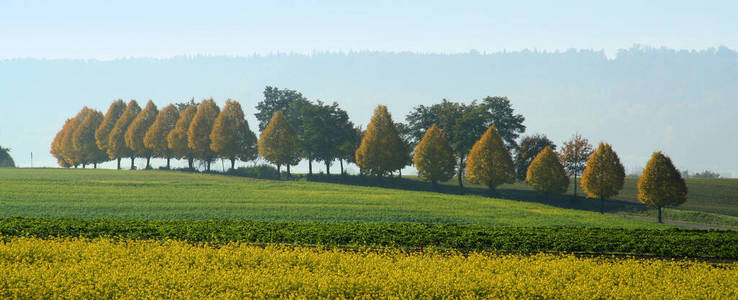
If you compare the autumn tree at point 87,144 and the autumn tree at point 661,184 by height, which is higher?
the autumn tree at point 87,144

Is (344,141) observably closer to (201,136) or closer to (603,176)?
(201,136)

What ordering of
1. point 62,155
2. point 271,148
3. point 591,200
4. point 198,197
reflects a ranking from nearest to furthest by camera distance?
point 198,197, point 591,200, point 271,148, point 62,155

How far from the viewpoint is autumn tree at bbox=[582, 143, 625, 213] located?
67250mm

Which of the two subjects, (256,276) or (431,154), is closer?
(256,276)

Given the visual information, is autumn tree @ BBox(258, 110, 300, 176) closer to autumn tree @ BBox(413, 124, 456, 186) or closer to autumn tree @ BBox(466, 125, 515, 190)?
autumn tree @ BBox(413, 124, 456, 186)

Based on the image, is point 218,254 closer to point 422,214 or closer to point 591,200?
point 422,214

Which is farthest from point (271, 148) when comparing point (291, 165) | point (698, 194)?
point (698, 194)

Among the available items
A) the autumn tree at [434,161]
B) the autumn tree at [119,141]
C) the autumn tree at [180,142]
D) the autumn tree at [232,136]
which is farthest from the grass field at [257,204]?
the autumn tree at [119,141]

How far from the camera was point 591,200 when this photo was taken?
252 feet

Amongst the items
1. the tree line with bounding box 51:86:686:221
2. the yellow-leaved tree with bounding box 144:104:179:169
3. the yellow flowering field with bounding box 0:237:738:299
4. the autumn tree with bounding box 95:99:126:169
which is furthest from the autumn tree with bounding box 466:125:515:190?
the autumn tree with bounding box 95:99:126:169

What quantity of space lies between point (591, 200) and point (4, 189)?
201 feet

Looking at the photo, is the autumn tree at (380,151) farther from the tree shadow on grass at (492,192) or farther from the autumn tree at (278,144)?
the autumn tree at (278,144)

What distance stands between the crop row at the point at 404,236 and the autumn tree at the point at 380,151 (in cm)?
4920

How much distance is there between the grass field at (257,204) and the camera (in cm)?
4572
